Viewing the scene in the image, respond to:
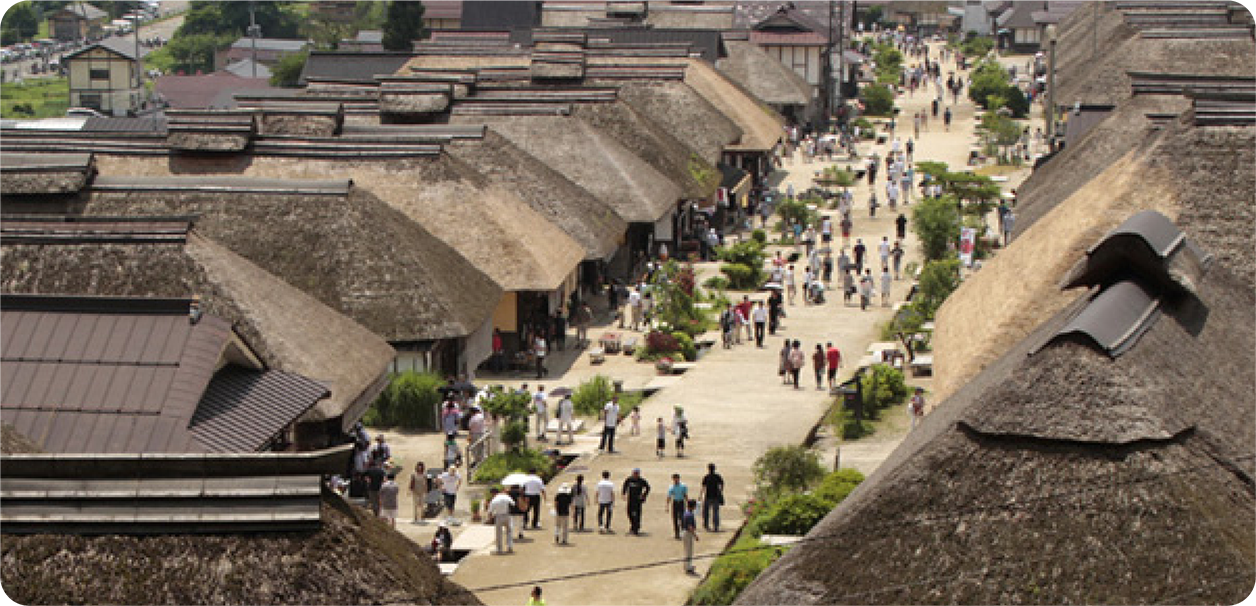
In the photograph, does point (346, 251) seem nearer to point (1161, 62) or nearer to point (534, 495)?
point (534, 495)

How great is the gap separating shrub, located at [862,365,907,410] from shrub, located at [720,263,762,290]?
13407 mm

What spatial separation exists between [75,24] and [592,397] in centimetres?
13837

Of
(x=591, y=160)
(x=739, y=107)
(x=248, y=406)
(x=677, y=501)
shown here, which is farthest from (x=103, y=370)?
(x=739, y=107)

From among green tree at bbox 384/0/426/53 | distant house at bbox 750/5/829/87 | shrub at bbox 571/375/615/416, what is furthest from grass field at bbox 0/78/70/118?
shrub at bbox 571/375/615/416

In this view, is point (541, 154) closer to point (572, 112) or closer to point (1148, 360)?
point (572, 112)

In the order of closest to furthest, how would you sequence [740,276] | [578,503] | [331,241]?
[578,503] < [331,241] < [740,276]

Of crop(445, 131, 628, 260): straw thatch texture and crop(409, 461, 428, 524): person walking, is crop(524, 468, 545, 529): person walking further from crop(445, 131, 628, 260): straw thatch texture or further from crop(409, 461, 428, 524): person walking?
crop(445, 131, 628, 260): straw thatch texture

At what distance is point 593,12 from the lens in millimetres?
97375

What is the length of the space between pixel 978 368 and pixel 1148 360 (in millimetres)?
7463

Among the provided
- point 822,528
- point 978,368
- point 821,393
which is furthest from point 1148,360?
point 821,393

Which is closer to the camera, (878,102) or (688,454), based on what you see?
(688,454)

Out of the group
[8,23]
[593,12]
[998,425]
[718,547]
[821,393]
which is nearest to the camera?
[998,425]

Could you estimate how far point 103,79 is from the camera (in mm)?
109125

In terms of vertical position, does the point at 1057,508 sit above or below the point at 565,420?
above
